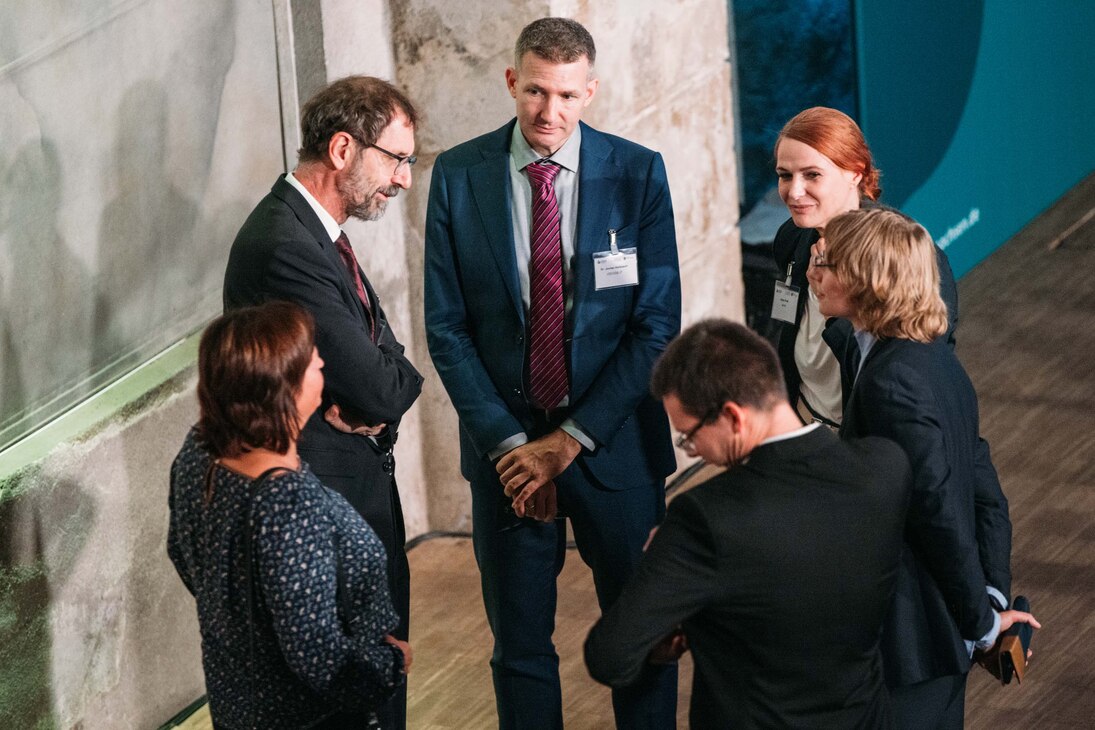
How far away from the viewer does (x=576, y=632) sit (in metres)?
4.46

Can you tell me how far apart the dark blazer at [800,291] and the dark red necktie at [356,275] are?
937 mm

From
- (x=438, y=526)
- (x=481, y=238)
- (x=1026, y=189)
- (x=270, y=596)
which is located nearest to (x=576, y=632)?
(x=438, y=526)

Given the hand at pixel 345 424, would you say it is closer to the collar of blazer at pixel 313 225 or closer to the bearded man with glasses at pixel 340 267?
the bearded man with glasses at pixel 340 267

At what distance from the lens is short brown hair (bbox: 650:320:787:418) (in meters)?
2.22

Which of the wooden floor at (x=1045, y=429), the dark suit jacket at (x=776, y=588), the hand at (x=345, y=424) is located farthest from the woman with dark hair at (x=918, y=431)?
the wooden floor at (x=1045, y=429)

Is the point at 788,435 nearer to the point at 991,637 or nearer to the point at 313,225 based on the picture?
the point at 991,637

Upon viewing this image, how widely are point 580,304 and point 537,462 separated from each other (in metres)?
0.38

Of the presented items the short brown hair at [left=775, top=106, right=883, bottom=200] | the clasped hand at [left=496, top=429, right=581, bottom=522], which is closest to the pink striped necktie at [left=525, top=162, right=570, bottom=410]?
the clasped hand at [left=496, top=429, right=581, bottom=522]

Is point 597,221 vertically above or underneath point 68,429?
above

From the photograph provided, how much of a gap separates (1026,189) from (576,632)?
187 inches

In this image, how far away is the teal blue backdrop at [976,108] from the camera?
6.50m

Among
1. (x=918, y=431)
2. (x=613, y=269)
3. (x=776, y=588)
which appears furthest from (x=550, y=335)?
(x=776, y=588)

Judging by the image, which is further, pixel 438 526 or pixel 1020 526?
pixel 438 526

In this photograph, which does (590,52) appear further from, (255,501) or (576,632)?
(576,632)
